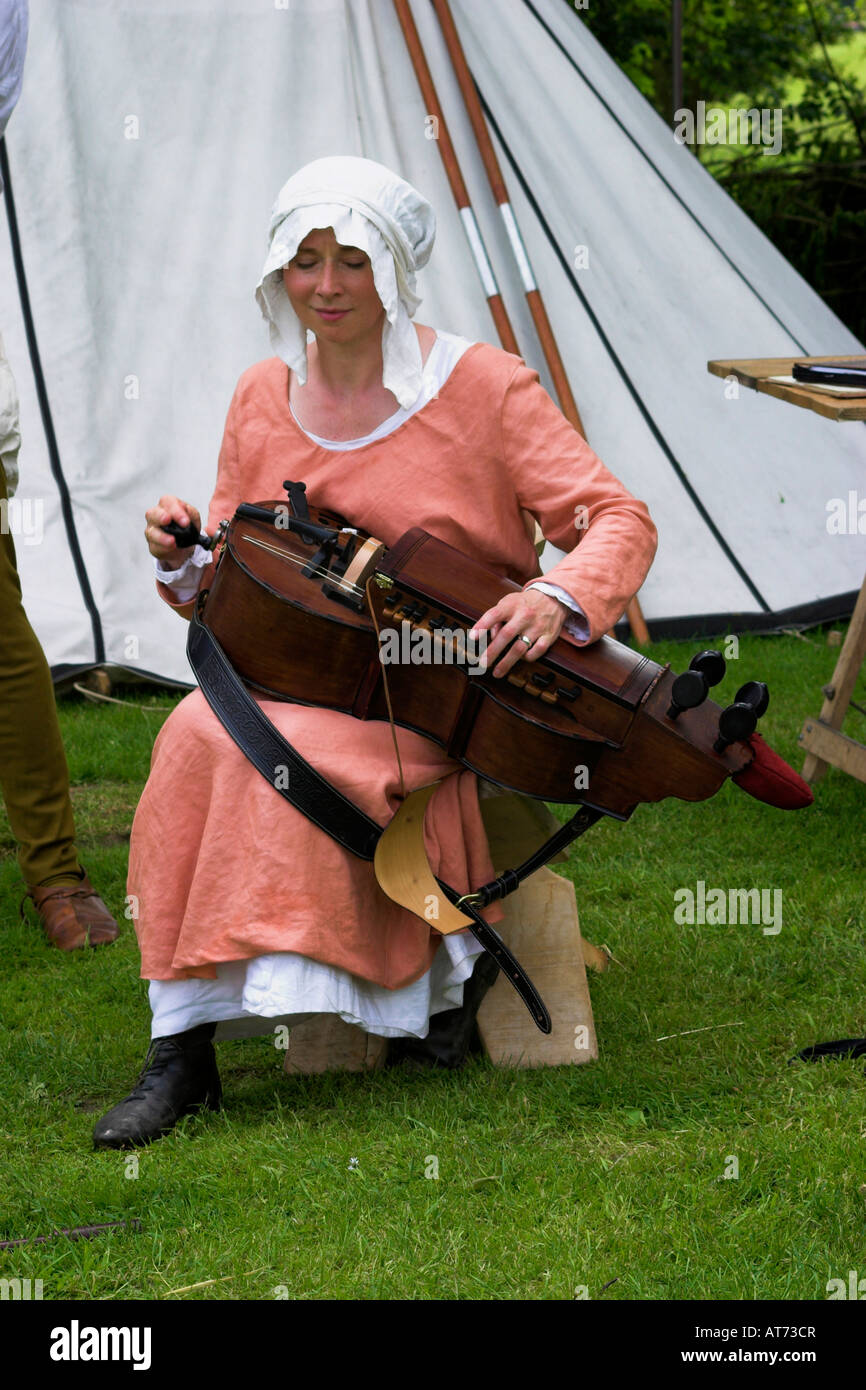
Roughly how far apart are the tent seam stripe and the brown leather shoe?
1.76 metres

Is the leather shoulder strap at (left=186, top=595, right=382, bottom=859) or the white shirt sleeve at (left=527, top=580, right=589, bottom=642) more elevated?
the white shirt sleeve at (left=527, top=580, right=589, bottom=642)

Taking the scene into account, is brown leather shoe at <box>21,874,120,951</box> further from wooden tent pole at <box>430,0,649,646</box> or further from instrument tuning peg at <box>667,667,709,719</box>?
wooden tent pole at <box>430,0,649,646</box>

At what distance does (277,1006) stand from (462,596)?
2.18 feet

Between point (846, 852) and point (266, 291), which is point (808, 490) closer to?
point (846, 852)

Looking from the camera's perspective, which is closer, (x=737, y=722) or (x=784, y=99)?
(x=737, y=722)

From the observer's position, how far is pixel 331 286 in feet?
8.05

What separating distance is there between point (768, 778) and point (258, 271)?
134 inches

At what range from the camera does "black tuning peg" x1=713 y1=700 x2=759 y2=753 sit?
232cm

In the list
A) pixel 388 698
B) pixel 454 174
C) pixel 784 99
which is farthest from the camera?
pixel 784 99
